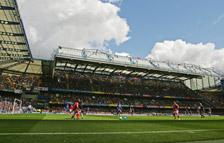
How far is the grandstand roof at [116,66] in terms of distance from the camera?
54.8 metres

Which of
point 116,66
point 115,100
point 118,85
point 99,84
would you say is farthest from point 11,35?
point 118,85

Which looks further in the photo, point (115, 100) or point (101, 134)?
point (115, 100)

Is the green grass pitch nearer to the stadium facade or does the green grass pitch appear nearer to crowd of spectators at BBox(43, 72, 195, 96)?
the stadium facade

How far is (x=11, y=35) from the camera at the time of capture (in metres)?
34.1

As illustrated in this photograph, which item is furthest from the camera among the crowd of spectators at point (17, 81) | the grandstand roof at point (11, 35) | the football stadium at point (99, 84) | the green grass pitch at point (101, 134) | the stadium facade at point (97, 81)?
the stadium facade at point (97, 81)

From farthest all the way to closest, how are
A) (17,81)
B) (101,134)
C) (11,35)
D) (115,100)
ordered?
(115,100), (17,81), (11,35), (101,134)

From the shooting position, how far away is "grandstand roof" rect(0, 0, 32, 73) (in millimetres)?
27547

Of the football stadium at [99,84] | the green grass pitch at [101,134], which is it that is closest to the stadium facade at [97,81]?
the football stadium at [99,84]

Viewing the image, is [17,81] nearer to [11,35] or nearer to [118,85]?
[11,35]

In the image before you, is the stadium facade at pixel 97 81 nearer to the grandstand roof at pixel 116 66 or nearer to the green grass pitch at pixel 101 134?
the grandstand roof at pixel 116 66

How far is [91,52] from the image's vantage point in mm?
56688

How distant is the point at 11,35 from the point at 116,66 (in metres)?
29.6

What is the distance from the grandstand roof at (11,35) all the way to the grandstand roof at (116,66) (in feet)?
32.2

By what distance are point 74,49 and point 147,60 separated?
65.2 ft
